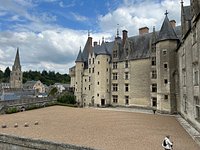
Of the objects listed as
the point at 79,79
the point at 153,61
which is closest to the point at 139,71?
the point at 153,61

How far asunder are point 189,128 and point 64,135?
31.1ft

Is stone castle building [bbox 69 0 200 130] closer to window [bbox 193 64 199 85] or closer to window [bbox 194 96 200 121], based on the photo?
window [bbox 194 96 200 121]

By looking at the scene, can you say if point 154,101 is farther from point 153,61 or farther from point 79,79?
point 79,79

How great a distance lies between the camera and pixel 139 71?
3089cm

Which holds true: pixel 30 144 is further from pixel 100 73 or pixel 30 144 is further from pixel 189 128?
pixel 100 73

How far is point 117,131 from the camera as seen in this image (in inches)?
578

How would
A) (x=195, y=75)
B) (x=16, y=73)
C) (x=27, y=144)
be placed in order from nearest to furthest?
(x=27, y=144) → (x=195, y=75) → (x=16, y=73)

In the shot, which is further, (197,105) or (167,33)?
(167,33)

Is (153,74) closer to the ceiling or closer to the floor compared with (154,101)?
closer to the ceiling

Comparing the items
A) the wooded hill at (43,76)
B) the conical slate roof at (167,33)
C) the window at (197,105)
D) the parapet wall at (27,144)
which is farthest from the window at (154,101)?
the wooded hill at (43,76)

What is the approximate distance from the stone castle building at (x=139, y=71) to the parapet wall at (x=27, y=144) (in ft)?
48.1

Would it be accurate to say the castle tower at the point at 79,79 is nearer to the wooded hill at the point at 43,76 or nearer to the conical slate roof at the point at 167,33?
the conical slate roof at the point at 167,33

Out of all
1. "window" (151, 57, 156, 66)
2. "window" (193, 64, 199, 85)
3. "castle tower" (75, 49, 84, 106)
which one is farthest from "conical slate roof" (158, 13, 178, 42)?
"castle tower" (75, 49, 84, 106)

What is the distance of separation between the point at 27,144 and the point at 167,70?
61.1ft
